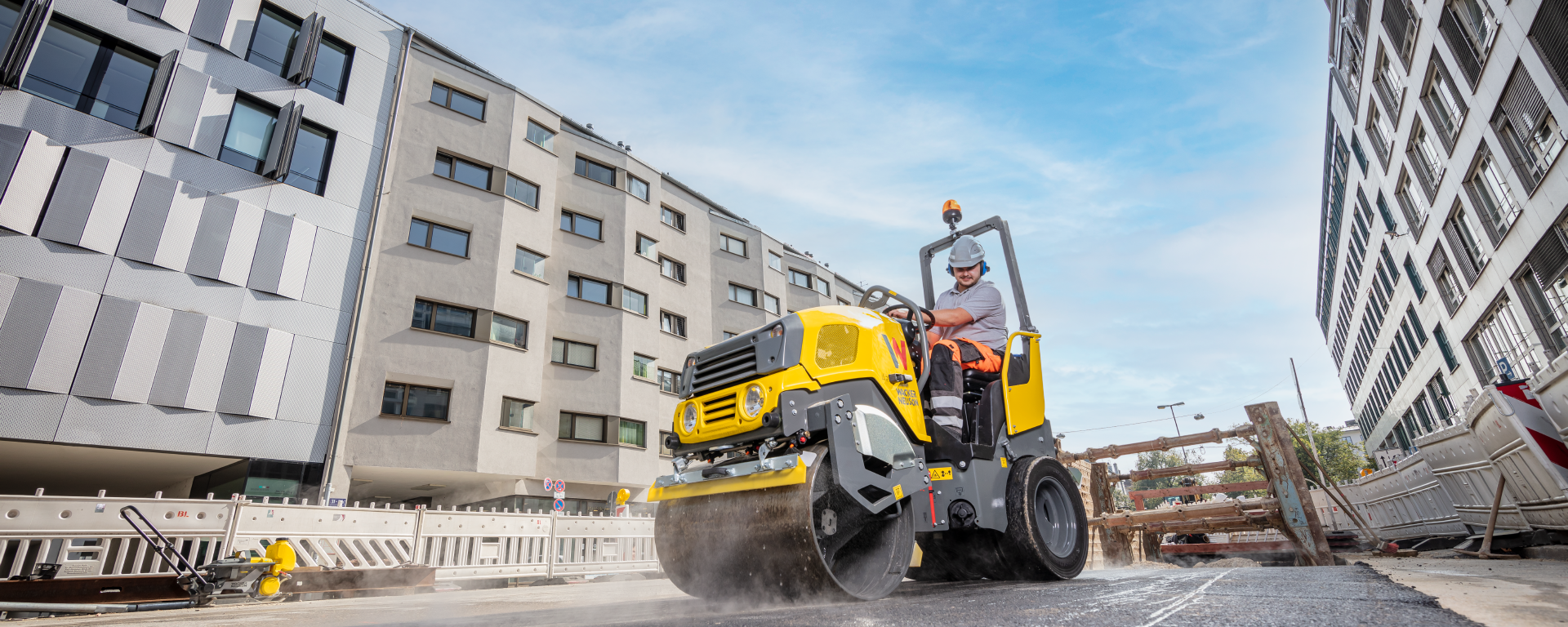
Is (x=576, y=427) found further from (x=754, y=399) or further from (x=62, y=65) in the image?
(x=754, y=399)

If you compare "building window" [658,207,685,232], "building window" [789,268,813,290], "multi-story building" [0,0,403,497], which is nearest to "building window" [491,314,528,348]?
"multi-story building" [0,0,403,497]

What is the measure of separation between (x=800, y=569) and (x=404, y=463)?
16.5 m

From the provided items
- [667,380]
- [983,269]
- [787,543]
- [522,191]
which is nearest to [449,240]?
[522,191]

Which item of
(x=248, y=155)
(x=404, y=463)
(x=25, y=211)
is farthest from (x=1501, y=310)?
(x=25, y=211)

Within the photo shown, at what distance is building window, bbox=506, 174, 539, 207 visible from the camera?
21.6 metres

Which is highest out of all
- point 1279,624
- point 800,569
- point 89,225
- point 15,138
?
point 15,138

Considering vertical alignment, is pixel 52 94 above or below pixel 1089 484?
above

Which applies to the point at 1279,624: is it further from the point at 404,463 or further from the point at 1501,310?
the point at 1501,310

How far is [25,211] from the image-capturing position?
42.2 feet

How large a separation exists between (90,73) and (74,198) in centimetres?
304

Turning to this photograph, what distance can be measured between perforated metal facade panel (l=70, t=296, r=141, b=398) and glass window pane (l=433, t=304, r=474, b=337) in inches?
242

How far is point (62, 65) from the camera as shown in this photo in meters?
14.1

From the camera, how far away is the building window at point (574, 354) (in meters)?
21.5

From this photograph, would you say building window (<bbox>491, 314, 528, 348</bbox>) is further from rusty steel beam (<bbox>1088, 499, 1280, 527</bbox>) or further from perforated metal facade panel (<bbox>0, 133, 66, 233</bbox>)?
rusty steel beam (<bbox>1088, 499, 1280, 527</bbox>)
